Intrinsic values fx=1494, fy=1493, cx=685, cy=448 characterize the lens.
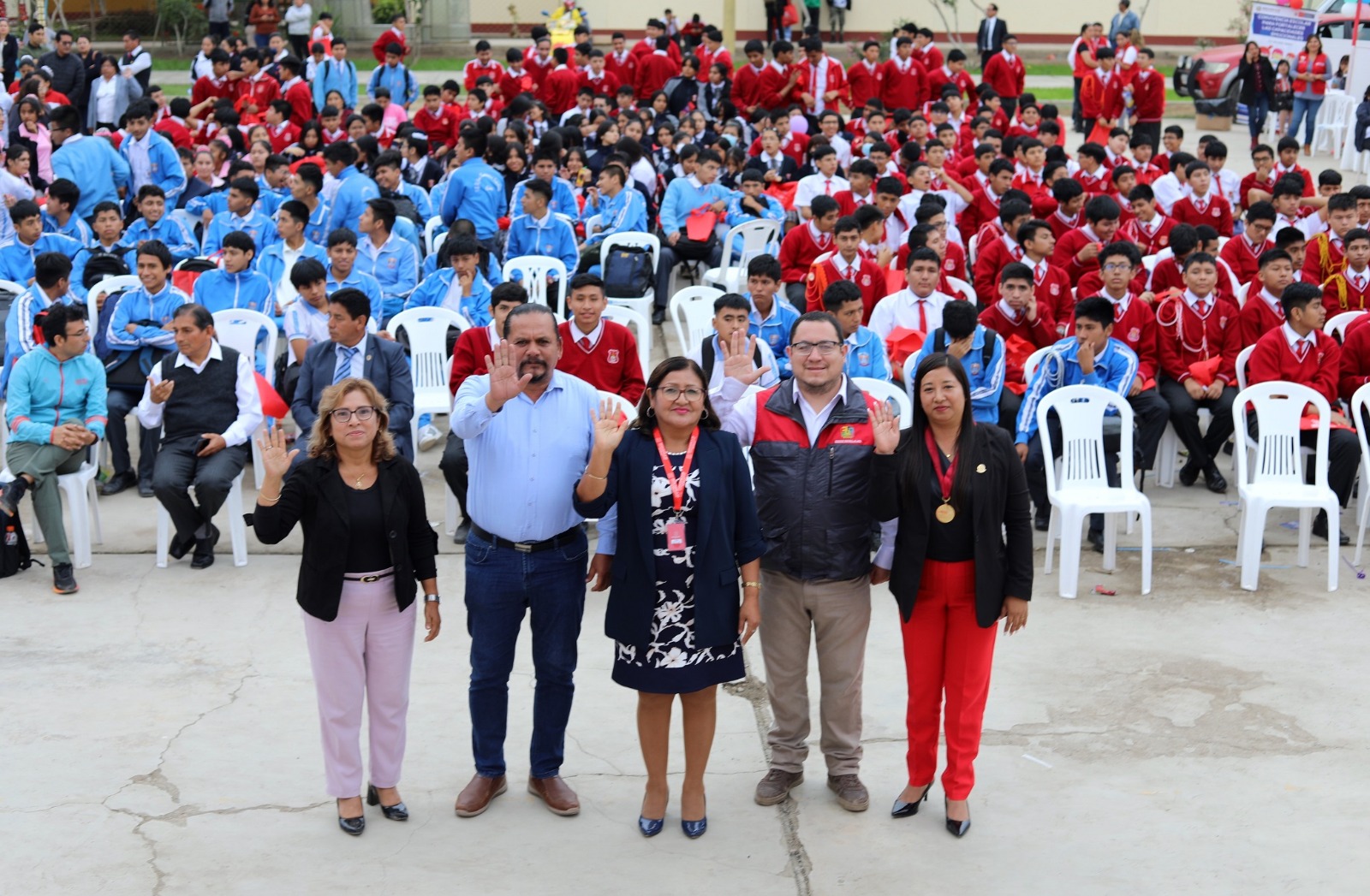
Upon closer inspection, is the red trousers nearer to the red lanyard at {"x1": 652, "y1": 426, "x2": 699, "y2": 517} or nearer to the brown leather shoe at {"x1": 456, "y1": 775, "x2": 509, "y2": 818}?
the red lanyard at {"x1": 652, "y1": 426, "x2": 699, "y2": 517}

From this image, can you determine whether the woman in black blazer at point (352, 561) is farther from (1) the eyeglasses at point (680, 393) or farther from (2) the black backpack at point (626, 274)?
(2) the black backpack at point (626, 274)

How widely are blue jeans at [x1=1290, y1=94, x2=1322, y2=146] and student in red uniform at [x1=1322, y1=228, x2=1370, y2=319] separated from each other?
1134cm

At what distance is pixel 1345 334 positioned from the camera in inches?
340

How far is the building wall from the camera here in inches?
1144

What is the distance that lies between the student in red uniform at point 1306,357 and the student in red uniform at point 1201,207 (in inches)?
166

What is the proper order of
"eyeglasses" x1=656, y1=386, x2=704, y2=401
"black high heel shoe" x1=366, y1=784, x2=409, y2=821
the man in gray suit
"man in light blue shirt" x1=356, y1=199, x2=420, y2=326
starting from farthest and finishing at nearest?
"man in light blue shirt" x1=356, y1=199, x2=420, y2=326 → the man in gray suit → "black high heel shoe" x1=366, y1=784, x2=409, y2=821 → "eyeglasses" x1=656, y1=386, x2=704, y2=401

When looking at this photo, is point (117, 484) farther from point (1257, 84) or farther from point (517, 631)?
point (1257, 84)

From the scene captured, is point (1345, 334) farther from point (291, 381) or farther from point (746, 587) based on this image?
point (291, 381)

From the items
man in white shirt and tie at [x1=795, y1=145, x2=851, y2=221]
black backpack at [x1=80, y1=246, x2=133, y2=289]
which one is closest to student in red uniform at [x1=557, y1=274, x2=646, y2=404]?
black backpack at [x1=80, y1=246, x2=133, y2=289]

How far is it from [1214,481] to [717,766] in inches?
181

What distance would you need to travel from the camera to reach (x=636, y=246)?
11.0 m

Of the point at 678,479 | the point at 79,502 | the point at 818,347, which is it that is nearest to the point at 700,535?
the point at 678,479

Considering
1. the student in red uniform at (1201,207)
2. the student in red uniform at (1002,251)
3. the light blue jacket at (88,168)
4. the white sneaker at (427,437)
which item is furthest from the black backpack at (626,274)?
the light blue jacket at (88,168)

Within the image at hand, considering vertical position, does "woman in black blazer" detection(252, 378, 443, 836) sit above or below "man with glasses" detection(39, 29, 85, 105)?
below
